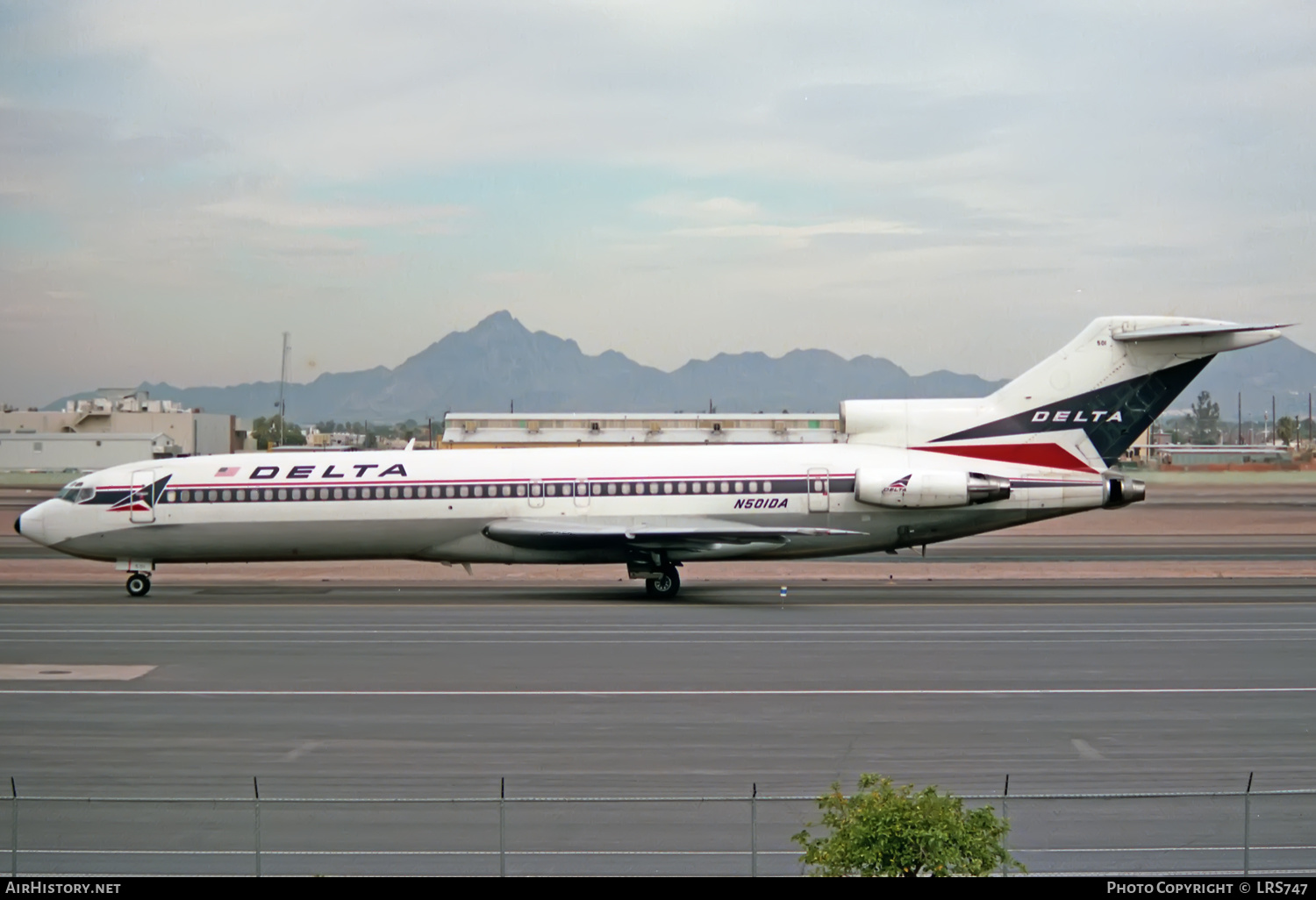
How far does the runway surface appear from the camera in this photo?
12539mm

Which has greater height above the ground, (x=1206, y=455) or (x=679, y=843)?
(x=1206, y=455)

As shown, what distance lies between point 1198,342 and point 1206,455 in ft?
389

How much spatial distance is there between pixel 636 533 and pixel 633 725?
14806mm

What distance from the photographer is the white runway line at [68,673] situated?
22.0 m

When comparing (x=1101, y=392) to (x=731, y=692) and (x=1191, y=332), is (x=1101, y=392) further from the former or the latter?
(x=731, y=692)

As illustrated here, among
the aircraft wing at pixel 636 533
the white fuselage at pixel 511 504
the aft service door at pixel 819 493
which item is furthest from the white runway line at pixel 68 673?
the aft service door at pixel 819 493

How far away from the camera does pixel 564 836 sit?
502 inches

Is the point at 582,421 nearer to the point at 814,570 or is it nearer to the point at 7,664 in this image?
the point at 814,570

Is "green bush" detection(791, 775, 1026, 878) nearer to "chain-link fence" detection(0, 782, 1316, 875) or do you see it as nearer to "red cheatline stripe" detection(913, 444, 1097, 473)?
"chain-link fence" detection(0, 782, 1316, 875)

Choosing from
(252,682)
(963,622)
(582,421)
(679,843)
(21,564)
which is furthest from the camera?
(582,421)

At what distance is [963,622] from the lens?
2848 centimetres

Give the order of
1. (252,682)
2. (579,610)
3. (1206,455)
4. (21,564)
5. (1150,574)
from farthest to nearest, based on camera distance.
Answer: (1206,455)
(21,564)
(1150,574)
(579,610)
(252,682)
